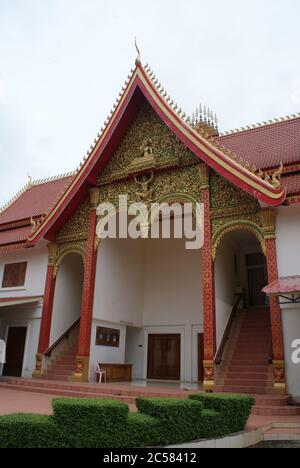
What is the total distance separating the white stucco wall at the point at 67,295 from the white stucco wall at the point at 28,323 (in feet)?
1.68

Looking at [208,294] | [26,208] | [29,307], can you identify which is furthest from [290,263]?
[26,208]

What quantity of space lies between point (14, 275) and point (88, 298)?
147 inches

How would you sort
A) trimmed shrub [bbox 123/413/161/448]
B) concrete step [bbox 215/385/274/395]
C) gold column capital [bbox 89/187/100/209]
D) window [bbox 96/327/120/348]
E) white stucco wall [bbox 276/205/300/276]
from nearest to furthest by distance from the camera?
trimmed shrub [bbox 123/413/161/448]
concrete step [bbox 215/385/274/395]
white stucco wall [bbox 276/205/300/276]
window [bbox 96/327/120/348]
gold column capital [bbox 89/187/100/209]

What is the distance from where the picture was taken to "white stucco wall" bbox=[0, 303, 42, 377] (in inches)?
469

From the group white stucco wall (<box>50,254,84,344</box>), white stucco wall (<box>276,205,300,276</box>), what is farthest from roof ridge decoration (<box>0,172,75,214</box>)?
white stucco wall (<box>276,205,300,276</box>)

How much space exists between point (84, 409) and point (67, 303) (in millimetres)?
9116

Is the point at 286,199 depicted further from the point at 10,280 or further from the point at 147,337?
the point at 10,280

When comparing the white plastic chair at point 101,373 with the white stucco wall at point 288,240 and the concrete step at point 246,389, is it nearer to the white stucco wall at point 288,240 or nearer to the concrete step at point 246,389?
the concrete step at point 246,389

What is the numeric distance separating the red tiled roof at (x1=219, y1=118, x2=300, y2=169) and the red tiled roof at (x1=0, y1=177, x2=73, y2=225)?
641cm

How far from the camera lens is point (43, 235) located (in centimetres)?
1185

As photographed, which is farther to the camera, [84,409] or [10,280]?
[10,280]

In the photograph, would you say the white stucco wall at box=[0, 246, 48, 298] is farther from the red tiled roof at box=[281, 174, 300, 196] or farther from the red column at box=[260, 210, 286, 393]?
the red tiled roof at box=[281, 174, 300, 196]

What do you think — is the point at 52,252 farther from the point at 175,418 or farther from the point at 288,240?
the point at 175,418

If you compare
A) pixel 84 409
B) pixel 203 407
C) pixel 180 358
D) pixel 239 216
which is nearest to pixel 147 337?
pixel 180 358
